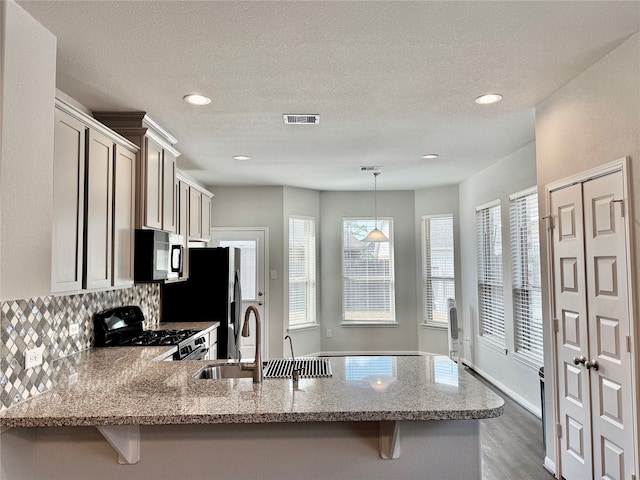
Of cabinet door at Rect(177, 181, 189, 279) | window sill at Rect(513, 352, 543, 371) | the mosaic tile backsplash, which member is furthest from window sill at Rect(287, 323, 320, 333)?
the mosaic tile backsplash

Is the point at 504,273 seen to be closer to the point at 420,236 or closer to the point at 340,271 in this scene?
the point at 420,236

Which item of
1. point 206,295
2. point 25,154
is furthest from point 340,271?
point 25,154

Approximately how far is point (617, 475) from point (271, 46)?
2.92 metres

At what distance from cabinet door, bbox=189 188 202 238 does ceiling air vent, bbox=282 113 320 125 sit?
1643 mm

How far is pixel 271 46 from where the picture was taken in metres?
2.28

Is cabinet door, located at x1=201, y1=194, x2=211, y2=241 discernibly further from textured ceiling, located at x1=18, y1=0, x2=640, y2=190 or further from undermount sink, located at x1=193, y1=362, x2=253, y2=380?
undermount sink, located at x1=193, y1=362, x2=253, y2=380

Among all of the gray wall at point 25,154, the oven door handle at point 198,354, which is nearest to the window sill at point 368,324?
the oven door handle at point 198,354

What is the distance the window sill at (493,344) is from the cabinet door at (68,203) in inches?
173

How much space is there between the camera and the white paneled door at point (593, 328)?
90.7 inches

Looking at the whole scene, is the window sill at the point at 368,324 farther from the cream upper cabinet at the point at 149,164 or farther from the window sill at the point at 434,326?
the cream upper cabinet at the point at 149,164

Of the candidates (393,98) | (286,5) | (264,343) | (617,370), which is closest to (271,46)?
(286,5)

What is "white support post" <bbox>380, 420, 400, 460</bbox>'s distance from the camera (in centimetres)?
188

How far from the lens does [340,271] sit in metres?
7.06

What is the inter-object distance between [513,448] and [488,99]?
106 inches
